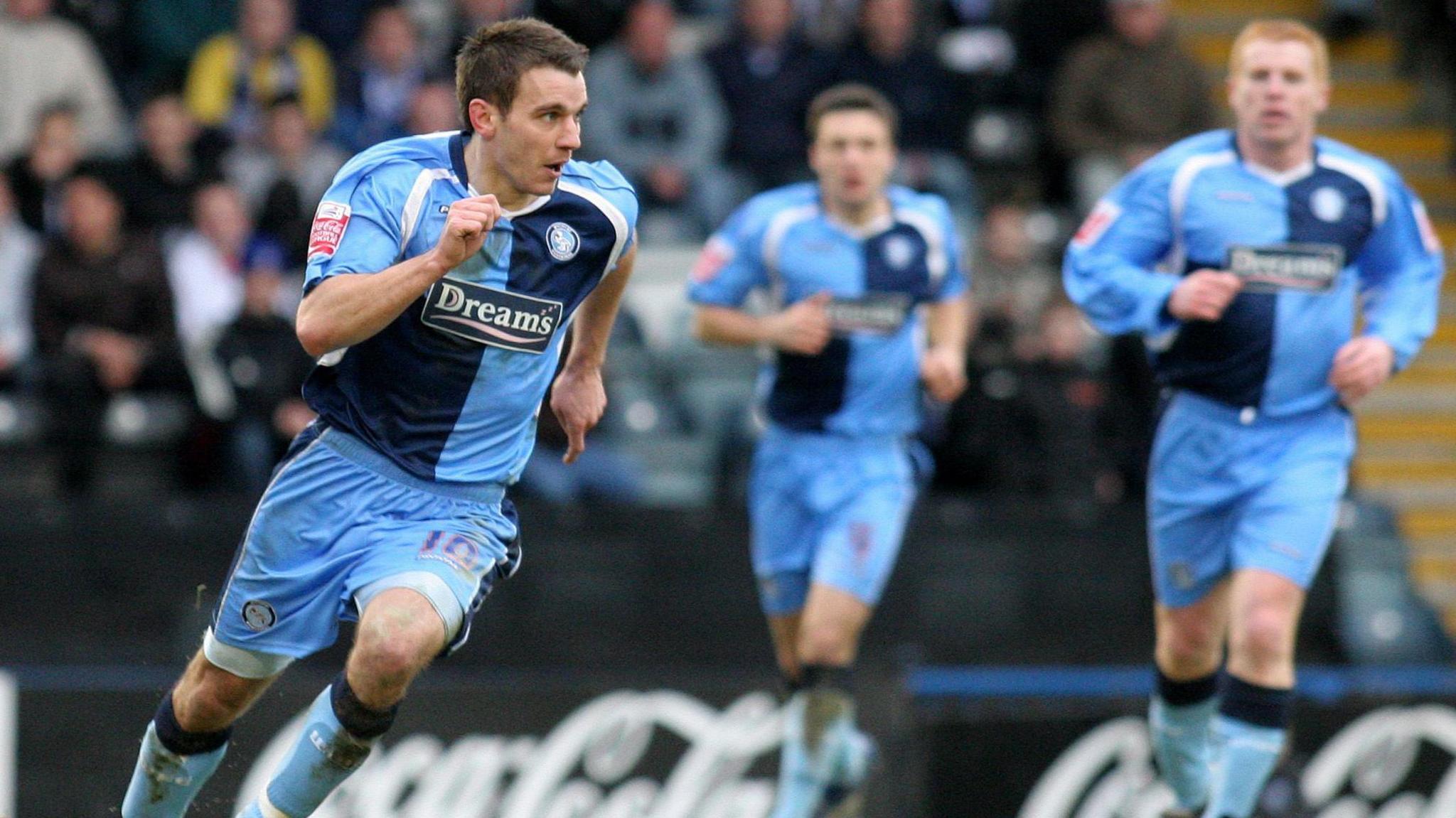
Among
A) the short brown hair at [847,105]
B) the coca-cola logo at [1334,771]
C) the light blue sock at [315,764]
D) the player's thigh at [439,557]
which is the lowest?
the coca-cola logo at [1334,771]

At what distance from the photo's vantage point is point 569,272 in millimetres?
6164

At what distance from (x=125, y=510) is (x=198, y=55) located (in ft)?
10.7

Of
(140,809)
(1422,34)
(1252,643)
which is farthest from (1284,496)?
(1422,34)

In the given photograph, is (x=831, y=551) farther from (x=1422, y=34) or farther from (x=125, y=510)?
(x=1422, y=34)

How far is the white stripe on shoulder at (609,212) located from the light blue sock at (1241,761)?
105 inches

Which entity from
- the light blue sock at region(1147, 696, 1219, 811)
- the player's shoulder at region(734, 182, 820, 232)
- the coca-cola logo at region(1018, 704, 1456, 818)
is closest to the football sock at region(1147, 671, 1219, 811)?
the light blue sock at region(1147, 696, 1219, 811)

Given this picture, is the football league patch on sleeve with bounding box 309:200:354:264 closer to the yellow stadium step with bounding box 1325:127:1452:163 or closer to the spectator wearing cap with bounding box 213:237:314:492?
the spectator wearing cap with bounding box 213:237:314:492

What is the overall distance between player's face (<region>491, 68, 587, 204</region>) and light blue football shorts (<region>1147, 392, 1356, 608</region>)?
9.36ft

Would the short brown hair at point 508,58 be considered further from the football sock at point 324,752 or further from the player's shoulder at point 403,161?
the football sock at point 324,752

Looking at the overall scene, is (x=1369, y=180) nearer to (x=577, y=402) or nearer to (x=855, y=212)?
(x=855, y=212)

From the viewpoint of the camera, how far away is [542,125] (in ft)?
19.0

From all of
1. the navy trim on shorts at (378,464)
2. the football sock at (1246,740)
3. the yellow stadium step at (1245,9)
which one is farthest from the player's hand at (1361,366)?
the yellow stadium step at (1245,9)

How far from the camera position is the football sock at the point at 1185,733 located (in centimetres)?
779

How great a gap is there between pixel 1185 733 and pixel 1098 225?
6.04ft
